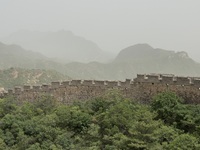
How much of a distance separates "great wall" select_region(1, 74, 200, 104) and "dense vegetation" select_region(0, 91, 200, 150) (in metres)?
0.83

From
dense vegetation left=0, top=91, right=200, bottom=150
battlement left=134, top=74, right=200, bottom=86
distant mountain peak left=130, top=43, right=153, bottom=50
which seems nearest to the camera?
dense vegetation left=0, top=91, right=200, bottom=150

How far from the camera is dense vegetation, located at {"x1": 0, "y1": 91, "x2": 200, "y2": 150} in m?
16.2

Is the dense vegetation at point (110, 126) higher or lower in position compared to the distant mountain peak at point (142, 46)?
lower

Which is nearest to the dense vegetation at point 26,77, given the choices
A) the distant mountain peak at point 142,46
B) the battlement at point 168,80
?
the battlement at point 168,80

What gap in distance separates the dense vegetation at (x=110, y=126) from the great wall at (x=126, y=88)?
2.71ft

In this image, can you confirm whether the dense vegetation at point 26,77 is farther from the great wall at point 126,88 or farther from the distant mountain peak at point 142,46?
the distant mountain peak at point 142,46

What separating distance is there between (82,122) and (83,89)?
5.45 m

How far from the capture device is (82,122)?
20.0 m

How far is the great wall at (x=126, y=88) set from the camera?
67.5ft

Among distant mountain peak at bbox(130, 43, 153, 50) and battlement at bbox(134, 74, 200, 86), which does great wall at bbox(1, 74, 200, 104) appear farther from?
distant mountain peak at bbox(130, 43, 153, 50)

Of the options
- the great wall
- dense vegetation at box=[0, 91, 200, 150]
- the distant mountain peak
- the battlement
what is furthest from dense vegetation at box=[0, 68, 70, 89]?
the distant mountain peak

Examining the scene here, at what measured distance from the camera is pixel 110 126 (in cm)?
1869

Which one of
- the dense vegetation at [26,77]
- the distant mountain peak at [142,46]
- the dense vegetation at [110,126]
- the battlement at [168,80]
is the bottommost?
the dense vegetation at [110,126]

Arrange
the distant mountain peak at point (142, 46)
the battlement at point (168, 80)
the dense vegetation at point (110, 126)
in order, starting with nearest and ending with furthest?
the dense vegetation at point (110, 126)
the battlement at point (168, 80)
the distant mountain peak at point (142, 46)
